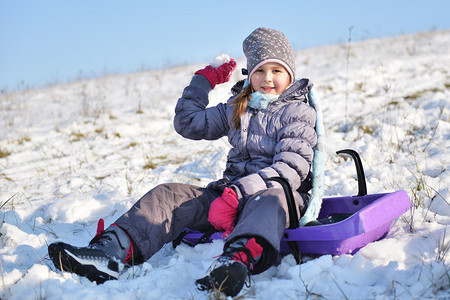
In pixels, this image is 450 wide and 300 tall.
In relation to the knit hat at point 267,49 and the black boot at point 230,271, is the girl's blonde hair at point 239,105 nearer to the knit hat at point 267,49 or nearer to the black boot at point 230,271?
the knit hat at point 267,49

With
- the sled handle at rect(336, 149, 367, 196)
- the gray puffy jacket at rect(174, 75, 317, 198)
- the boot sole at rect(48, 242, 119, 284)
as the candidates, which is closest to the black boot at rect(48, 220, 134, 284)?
the boot sole at rect(48, 242, 119, 284)

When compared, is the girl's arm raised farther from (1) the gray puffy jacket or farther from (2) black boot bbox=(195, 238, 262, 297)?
(2) black boot bbox=(195, 238, 262, 297)

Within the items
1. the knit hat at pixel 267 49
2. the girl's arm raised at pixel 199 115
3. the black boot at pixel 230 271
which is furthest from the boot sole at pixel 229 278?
the knit hat at pixel 267 49

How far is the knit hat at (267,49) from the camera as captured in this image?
2631 millimetres

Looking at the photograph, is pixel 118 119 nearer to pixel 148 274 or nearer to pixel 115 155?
pixel 115 155

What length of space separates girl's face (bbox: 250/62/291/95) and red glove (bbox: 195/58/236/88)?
34 centimetres

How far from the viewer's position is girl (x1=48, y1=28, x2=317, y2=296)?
188 centimetres

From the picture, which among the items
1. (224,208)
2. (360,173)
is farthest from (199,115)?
(360,173)

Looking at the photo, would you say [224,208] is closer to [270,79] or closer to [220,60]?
[270,79]

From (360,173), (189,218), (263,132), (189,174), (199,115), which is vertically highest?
(199,115)

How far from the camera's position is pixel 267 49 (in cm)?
263

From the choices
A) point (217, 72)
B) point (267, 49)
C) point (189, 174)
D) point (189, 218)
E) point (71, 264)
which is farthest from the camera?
point (189, 174)

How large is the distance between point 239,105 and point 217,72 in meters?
0.46

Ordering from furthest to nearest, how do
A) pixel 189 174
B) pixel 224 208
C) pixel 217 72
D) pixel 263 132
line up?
pixel 189 174
pixel 217 72
pixel 263 132
pixel 224 208
